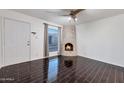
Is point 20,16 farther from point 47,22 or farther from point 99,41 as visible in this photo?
point 99,41

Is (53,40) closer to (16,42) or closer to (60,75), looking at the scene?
(16,42)

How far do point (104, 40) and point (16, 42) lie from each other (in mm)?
4344

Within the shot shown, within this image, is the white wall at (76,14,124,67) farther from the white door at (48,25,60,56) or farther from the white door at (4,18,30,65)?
the white door at (4,18,30,65)

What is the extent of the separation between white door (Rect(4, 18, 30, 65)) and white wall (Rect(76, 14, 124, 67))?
12.3 ft

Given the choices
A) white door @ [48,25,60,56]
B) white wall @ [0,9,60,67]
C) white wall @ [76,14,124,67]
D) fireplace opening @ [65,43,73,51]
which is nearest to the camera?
white wall @ [76,14,124,67]

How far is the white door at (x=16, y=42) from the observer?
4.49 metres

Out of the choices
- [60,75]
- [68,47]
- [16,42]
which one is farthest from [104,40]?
[16,42]

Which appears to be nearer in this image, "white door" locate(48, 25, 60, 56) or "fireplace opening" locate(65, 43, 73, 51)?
"white door" locate(48, 25, 60, 56)

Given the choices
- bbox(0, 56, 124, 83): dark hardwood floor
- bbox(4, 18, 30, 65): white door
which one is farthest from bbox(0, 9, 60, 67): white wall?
bbox(0, 56, 124, 83): dark hardwood floor

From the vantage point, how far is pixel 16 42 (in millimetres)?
4875

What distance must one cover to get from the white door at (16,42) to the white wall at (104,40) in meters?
3.74

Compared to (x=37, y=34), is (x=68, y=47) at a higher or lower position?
lower

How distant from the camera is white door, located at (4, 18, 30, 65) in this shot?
4.49 m

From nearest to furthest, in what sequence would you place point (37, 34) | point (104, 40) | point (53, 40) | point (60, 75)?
1. point (60, 75)
2. point (104, 40)
3. point (37, 34)
4. point (53, 40)
